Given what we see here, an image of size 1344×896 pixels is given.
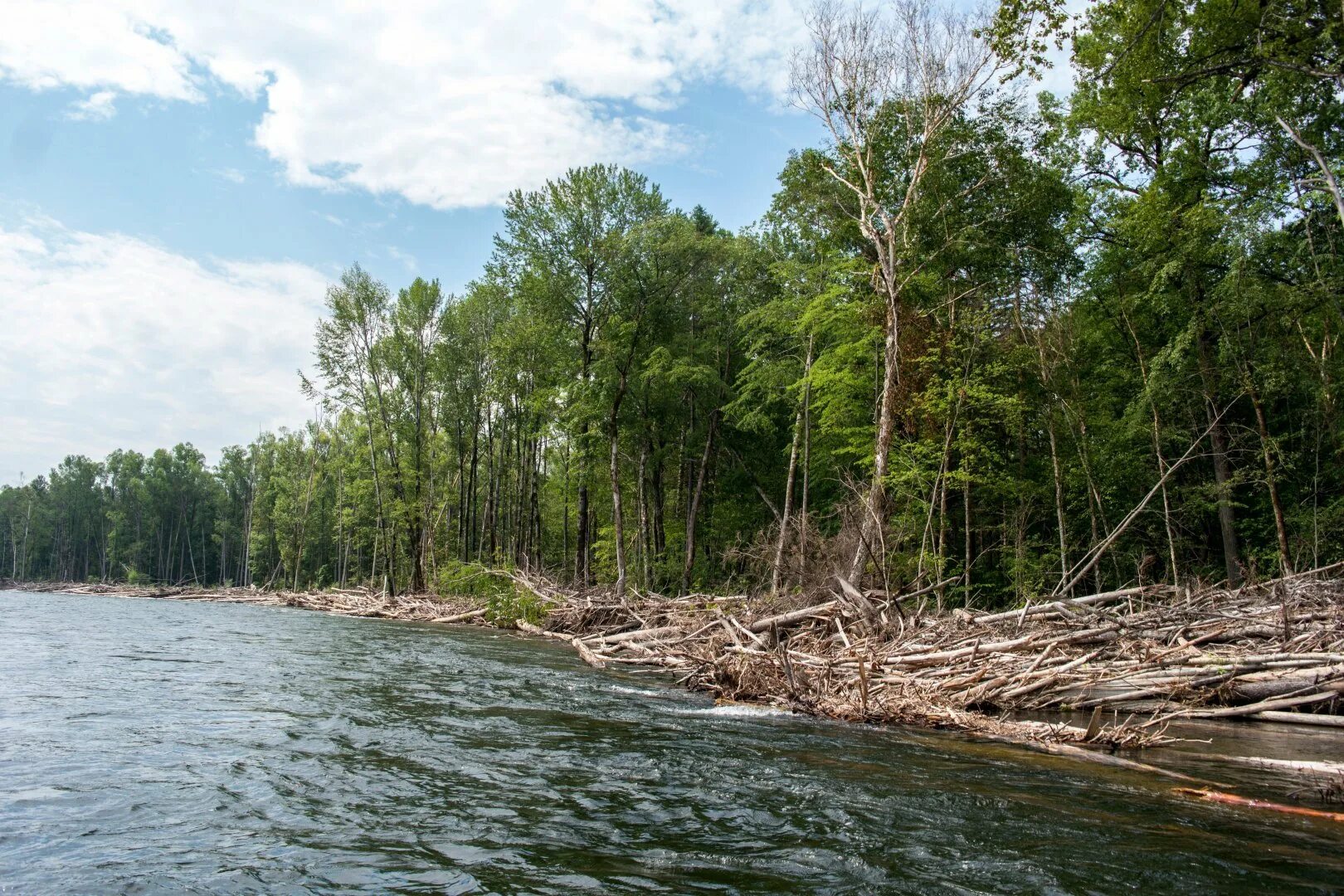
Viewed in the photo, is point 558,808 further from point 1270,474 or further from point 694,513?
point 694,513

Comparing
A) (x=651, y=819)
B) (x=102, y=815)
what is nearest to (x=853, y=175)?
(x=651, y=819)

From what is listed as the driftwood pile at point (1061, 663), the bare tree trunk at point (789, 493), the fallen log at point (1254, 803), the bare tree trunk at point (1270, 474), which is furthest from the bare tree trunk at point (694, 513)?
the fallen log at point (1254, 803)

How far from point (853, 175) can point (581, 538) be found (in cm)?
1654

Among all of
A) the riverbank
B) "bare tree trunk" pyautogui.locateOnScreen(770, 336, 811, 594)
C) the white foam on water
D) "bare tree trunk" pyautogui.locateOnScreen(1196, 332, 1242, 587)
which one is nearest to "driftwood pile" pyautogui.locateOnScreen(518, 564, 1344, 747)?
the riverbank

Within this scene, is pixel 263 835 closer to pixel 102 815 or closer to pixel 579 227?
pixel 102 815

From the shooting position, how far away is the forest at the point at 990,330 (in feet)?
56.5

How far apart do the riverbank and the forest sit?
1.23 meters

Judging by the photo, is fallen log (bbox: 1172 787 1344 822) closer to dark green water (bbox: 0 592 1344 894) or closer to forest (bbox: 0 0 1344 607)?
dark green water (bbox: 0 592 1344 894)

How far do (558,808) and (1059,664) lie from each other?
7293 mm

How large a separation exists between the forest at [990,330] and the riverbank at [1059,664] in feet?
4.05

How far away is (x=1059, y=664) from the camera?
388 inches

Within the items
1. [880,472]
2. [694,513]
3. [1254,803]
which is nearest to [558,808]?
[1254,803]

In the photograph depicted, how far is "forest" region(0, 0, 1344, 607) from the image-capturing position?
17234 millimetres

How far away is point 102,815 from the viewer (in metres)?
5.12
